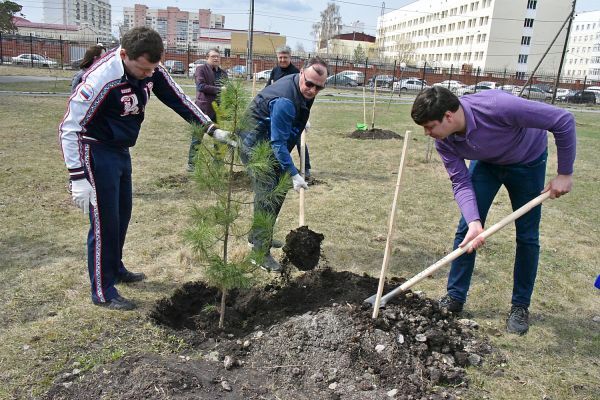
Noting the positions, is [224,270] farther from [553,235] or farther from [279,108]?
[553,235]

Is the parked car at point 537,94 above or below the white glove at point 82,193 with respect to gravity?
above

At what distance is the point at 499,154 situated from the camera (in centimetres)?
286

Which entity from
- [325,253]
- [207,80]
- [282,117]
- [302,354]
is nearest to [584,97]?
[207,80]

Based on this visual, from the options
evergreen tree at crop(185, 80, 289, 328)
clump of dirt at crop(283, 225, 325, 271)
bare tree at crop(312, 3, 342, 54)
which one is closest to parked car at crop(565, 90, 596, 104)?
clump of dirt at crop(283, 225, 325, 271)

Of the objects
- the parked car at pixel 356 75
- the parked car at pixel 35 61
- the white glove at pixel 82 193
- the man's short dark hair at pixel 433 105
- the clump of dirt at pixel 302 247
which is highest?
the parked car at pixel 356 75

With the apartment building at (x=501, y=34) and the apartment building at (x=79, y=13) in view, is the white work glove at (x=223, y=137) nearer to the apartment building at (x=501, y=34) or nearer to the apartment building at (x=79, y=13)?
the apartment building at (x=501, y=34)

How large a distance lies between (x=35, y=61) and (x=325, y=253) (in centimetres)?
3616

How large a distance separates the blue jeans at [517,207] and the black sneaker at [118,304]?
2362 mm

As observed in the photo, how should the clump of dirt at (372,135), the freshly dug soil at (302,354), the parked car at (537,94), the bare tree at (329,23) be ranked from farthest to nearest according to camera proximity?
1. the bare tree at (329,23)
2. the parked car at (537,94)
3. the clump of dirt at (372,135)
4. the freshly dug soil at (302,354)

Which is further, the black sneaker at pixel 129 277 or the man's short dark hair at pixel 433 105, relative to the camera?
the black sneaker at pixel 129 277

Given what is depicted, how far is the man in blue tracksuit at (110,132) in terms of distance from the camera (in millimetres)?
2807

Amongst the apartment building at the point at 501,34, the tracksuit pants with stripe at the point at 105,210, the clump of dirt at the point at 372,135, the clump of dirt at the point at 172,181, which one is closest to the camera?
the tracksuit pants with stripe at the point at 105,210

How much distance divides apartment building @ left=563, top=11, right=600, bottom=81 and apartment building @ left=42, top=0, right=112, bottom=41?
271ft

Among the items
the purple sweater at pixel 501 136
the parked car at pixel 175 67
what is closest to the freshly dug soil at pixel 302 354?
the purple sweater at pixel 501 136
